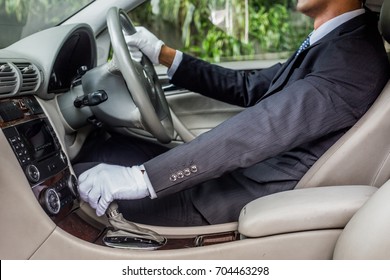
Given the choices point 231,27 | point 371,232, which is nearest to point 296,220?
point 371,232

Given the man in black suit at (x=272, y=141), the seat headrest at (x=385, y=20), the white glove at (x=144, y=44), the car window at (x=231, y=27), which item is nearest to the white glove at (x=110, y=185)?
the man in black suit at (x=272, y=141)

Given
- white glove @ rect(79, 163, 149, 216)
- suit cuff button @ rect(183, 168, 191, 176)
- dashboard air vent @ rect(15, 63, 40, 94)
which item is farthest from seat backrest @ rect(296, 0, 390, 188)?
dashboard air vent @ rect(15, 63, 40, 94)

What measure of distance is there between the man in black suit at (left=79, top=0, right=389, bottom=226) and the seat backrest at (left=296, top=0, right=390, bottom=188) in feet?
0.13

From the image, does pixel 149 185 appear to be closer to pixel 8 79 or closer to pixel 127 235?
pixel 127 235

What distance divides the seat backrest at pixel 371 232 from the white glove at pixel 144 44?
78 cm

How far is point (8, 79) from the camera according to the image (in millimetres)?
1162

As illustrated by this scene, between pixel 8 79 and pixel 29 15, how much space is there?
497mm

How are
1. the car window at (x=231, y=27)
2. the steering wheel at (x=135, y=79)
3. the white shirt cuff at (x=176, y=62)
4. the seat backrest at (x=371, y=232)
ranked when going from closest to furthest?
the seat backrest at (x=371, y=232) → the steering wheel at (x=135, y=79) → the white shirt cuff at (x=176, y=62) → the car window at (x=231, y=27)

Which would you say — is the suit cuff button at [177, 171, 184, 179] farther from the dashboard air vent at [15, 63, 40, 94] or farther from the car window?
the car window

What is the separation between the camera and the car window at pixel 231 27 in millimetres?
2734

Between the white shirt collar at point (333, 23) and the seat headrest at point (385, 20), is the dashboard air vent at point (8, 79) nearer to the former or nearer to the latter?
the white shirt collar at point (333, 23)
